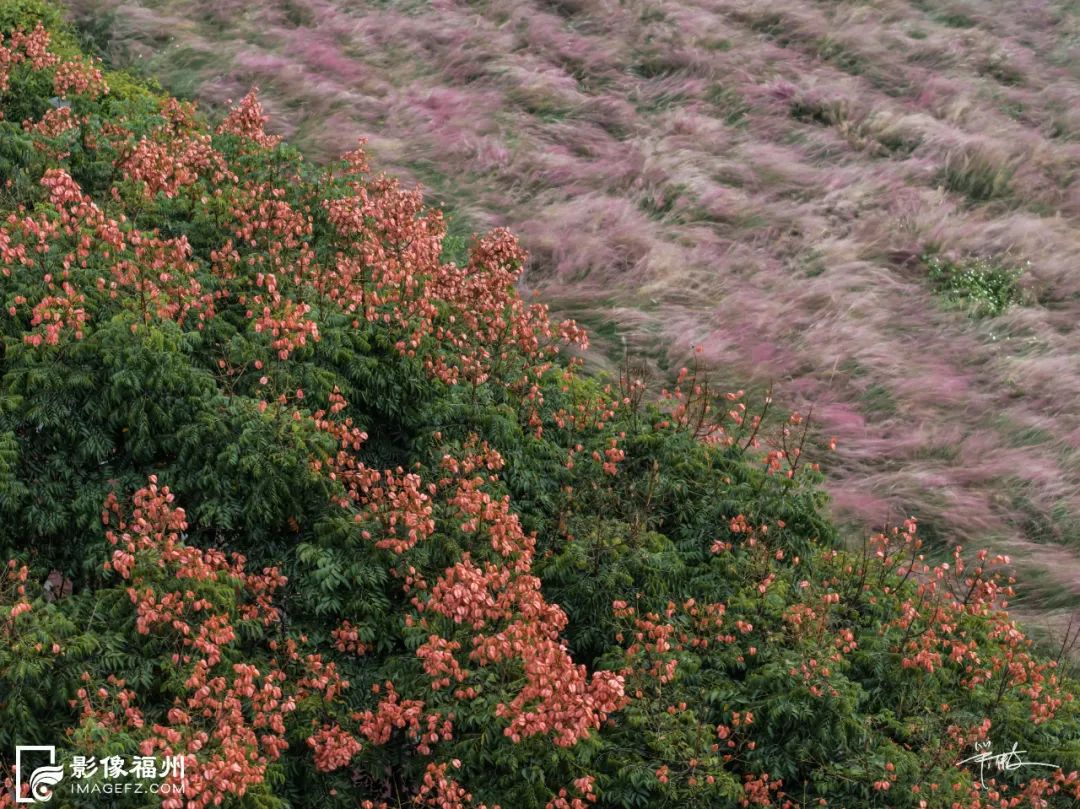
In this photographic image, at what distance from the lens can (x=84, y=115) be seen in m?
11.3

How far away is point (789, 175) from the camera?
14.7 metres

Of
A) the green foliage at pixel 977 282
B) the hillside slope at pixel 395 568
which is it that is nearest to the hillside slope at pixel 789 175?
the green foliage at pixel 977 282

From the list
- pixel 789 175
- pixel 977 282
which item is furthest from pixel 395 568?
pixel 789 175

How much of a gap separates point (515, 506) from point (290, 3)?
1185cm

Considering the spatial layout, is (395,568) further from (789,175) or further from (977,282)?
(789,175)

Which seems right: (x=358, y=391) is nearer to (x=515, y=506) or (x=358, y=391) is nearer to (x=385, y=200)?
(x=515, y=506)

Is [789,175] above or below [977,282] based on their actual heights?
above

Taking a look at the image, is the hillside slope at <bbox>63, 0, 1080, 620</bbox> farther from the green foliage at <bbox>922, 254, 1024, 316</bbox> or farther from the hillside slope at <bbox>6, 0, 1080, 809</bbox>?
the hillside slope at <bbox>6, 0, 1080, 809</bbox>

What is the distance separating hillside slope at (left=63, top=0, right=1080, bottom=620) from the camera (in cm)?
1099

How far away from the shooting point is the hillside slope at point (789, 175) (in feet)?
36.1

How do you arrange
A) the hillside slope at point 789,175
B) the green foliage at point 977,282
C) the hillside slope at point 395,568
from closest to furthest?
the hillside slope at point 395,568 → the hillside slope at point 789,175 → the green foliage at point 977,282

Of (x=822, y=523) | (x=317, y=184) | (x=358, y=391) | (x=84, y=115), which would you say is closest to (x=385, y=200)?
(x=317, y=184)

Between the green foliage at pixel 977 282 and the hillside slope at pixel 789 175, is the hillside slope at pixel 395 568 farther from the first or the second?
the green foliage at pixel 977 282

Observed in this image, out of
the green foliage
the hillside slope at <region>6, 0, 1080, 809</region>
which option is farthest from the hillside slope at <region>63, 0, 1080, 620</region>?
the hillside slope at <region>6, 0, 1080, 809</region>
